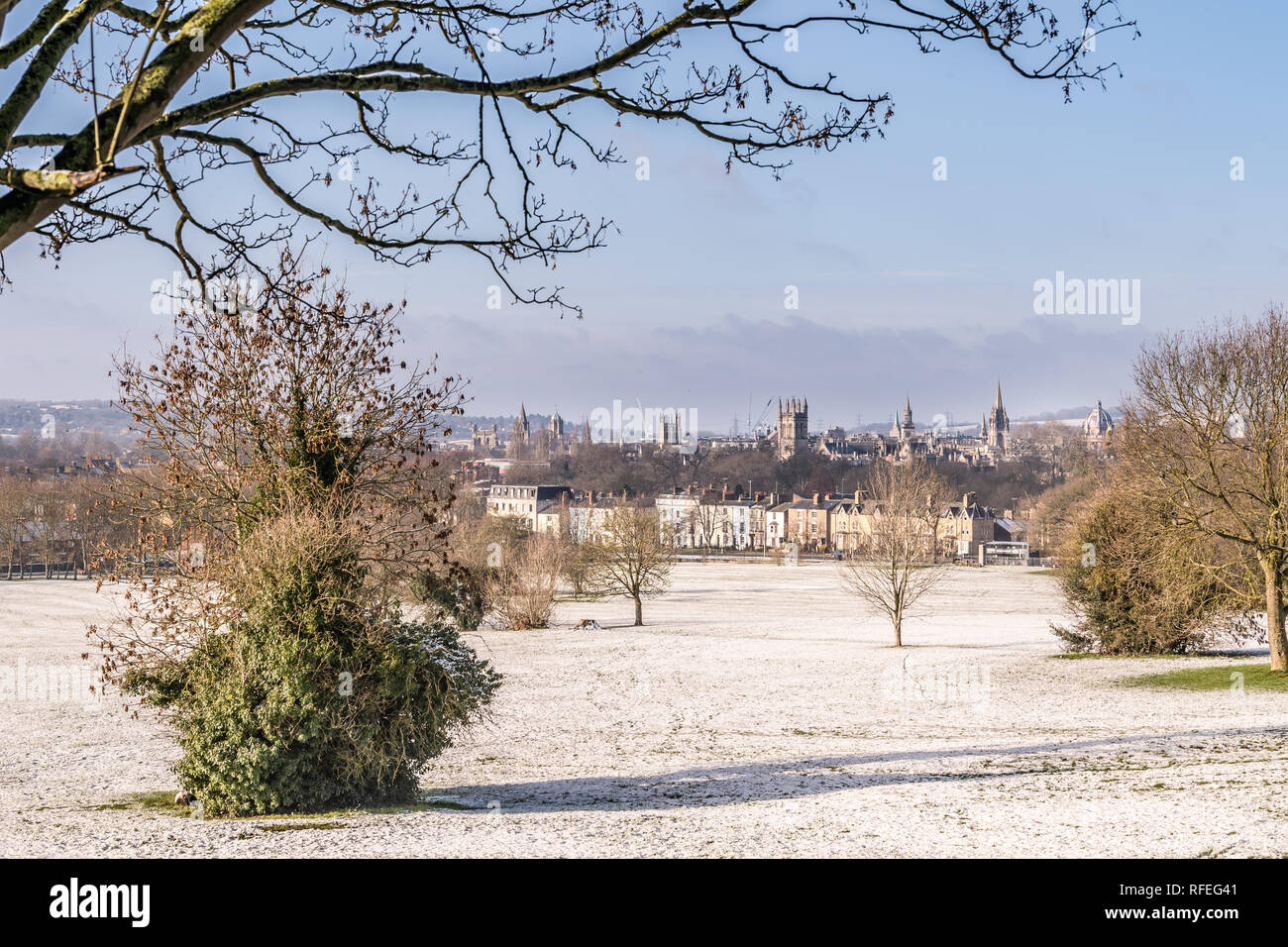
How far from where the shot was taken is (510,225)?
7.91m

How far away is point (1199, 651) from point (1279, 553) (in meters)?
9.85

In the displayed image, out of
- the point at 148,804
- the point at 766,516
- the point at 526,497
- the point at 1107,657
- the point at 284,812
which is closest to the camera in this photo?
the point at 284,812

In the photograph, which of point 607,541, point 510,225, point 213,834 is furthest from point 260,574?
point 607,541

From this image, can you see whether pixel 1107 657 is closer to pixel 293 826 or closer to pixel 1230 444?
pixel 1230 444

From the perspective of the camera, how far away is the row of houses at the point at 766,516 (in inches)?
5148

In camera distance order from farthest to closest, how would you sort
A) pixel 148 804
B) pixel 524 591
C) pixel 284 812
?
pixel 524 591 → pixel 148 804 → pixel 284 812

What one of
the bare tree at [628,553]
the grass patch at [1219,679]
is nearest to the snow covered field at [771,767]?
the grass patch at [1219,679]

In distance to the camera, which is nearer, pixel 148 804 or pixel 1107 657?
pixel 148 804

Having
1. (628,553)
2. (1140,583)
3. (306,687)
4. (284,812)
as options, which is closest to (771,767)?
(284,812)

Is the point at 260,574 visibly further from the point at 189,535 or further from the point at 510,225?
the point at 510,225

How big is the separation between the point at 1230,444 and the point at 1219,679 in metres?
6.25

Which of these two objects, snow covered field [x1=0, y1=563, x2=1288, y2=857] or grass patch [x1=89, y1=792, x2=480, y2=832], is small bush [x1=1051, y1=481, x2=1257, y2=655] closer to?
snow covered field [x1=0, y1=563, x2=1288, y2=857]

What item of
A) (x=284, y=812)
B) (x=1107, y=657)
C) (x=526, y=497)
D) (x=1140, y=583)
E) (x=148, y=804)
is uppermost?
(x=526, y=497)

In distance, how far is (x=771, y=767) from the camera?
16562 mm
